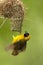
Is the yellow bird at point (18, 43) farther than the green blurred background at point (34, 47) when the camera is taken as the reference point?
No

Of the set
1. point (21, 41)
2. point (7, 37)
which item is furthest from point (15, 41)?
point (7, 37)

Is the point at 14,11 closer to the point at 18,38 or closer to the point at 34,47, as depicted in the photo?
the point at 18,38

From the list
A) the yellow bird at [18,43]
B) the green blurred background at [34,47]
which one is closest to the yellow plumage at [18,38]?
the yellow bird at [18,43]

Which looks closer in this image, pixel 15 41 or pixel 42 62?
pixel 15 41

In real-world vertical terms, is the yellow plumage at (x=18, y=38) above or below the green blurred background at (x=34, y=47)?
above

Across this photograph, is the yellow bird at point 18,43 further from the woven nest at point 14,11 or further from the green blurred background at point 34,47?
the green blurred background at point 34,47

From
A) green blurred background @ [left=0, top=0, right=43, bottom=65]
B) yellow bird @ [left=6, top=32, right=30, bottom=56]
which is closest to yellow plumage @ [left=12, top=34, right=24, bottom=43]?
yellow bird @ [left=6, top=32, right=30, bottom=56]

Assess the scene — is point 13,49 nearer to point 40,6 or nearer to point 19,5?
point 19,5
